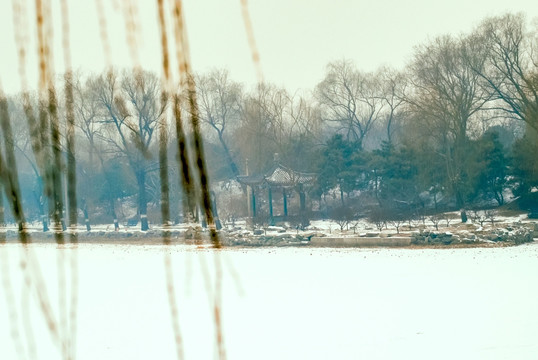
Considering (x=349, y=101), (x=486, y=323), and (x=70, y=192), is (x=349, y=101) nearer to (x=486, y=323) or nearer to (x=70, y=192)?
(x=486, y=323)

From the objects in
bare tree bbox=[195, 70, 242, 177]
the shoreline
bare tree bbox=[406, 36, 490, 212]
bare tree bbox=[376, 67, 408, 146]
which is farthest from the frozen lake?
bare tree bbox=[376, 67, 408, 146]

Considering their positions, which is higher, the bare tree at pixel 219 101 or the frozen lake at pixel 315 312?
the bare tree at pixel 219 101

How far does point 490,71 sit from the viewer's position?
29.0m

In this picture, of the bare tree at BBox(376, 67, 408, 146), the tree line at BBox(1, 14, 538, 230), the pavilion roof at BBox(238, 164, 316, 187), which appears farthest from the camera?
the bare tree at BBox(376, 67, 408, 146)

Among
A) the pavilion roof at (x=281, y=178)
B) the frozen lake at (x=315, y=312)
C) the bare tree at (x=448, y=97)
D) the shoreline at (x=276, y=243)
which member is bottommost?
the frozen lake at (x=315, y=312)

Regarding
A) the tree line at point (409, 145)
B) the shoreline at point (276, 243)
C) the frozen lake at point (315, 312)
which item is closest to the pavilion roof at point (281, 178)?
the tree line at point (409, 145)

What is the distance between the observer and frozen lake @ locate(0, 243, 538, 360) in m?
6.45

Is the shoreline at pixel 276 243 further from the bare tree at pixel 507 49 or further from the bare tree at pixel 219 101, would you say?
the bare tree at pixel 507 49

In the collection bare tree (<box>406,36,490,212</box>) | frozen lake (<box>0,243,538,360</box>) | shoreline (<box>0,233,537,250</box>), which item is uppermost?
bare tree (<box>406,36,490,212</box>)

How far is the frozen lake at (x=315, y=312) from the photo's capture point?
21.2 ft

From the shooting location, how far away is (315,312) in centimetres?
866

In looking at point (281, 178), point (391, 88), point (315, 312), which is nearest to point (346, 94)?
point (391, 88)

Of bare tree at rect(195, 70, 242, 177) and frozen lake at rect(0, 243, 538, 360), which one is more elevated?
bare tree at rect(195, 70, 242, 177)

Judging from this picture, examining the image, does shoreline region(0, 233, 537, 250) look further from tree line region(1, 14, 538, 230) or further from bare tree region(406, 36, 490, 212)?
bare tree region(406, 36, 490, 212)
